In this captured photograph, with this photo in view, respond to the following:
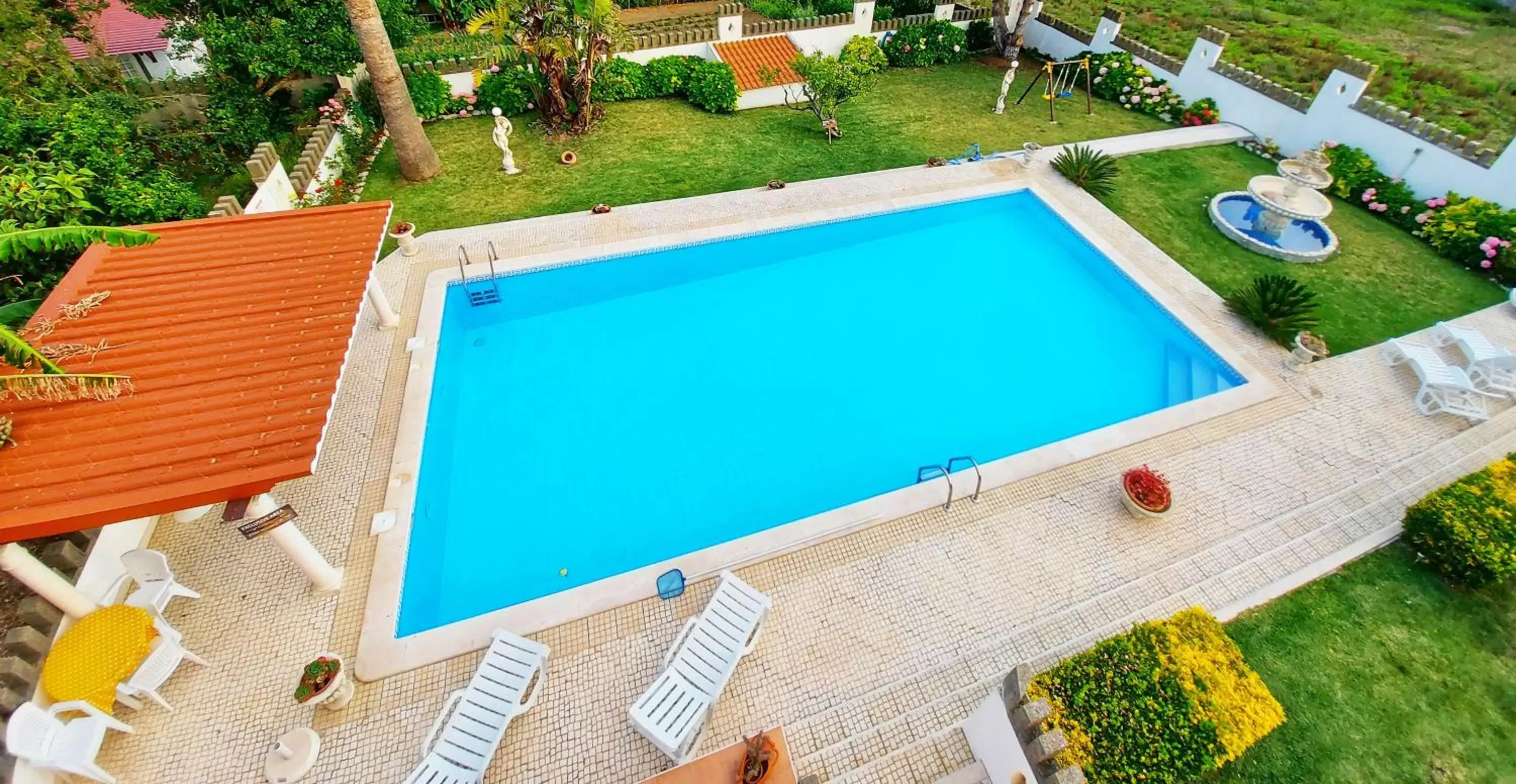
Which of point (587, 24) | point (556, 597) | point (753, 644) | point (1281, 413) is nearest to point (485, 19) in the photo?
point (587, 24)

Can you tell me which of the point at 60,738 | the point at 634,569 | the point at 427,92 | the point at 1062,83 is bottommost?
the point at 634,569

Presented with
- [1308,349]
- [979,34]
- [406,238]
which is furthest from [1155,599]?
[979,34]

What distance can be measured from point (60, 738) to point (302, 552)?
2.54 meters

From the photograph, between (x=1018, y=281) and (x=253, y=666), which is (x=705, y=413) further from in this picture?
(x=1018, y=281)

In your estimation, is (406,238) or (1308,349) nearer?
(1308,349)

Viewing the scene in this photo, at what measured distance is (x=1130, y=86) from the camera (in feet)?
70.9

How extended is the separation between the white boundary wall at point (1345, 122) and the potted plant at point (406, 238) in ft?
79.0

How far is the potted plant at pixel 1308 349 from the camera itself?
474 inches

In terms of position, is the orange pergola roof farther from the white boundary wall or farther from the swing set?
the white boundary wall

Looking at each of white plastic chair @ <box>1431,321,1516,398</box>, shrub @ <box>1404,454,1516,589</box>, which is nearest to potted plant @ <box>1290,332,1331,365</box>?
white plastic chair @ <box>1431,321,1516,398</box>

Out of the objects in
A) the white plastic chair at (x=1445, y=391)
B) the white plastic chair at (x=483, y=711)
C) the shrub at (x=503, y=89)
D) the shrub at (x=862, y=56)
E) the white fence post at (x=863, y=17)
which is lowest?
the white plastic chair at (x=483, y=711)

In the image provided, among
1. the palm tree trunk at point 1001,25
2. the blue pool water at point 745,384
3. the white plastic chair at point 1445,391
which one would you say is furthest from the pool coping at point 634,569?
the palm tree trunk at point 1001,25

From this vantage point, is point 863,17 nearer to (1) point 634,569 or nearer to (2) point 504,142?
(2) point 504,142

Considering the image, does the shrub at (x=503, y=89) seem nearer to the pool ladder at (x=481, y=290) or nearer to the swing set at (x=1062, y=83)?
the pool ladder at (x=481, y=290)
